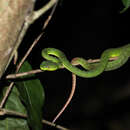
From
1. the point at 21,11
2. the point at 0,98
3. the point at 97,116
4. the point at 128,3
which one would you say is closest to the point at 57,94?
the point at 97,116

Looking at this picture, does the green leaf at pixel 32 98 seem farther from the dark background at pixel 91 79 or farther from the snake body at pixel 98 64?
the dark background at pixel 91 79

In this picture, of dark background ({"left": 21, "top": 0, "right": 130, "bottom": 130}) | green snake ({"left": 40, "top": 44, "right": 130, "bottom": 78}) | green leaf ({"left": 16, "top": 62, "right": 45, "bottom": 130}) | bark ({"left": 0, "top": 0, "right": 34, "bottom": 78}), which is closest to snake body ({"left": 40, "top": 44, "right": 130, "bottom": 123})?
green snake ({"left": 40, "top": 44, "right": 130, "bottom": 78})

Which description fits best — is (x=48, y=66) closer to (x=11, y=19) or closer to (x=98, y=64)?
(x=98, y=64)

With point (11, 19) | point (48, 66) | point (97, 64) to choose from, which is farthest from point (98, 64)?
point (11, 19)

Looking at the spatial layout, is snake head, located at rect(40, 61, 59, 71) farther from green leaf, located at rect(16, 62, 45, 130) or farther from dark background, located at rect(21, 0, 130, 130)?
dark background, located at rect(21, 0, 130, 130)

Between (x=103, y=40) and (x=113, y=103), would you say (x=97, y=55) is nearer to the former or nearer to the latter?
(x=103, y=40)

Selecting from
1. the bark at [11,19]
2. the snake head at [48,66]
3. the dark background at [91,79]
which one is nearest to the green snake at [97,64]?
the snake head at [48,66]
